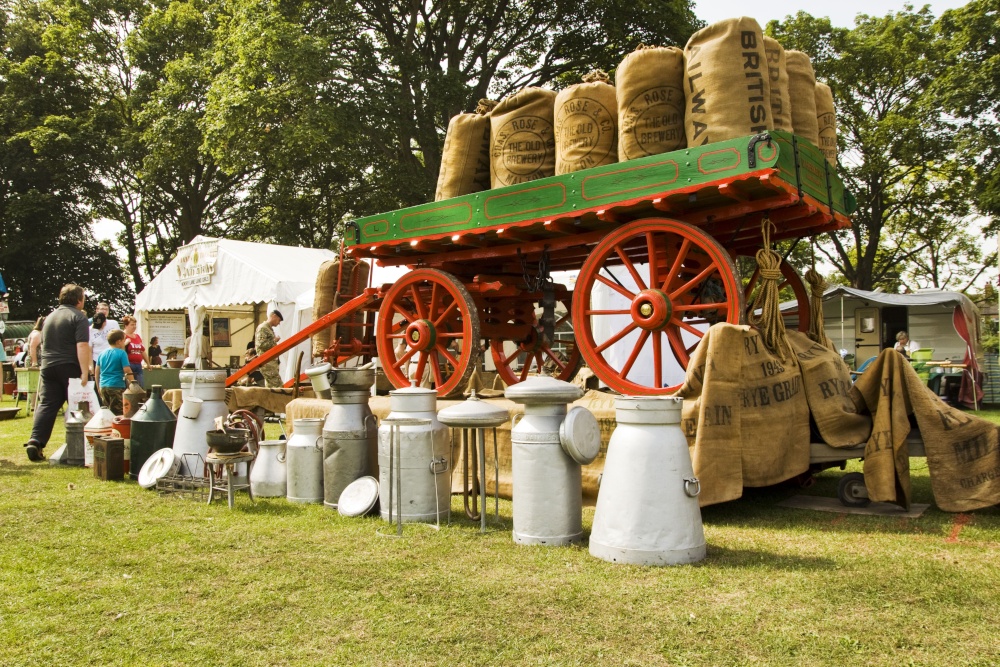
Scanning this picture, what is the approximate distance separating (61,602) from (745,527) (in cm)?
324

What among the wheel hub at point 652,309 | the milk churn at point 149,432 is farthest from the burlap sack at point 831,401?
the milk churn at point 149,432

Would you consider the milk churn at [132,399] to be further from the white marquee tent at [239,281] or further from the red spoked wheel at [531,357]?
the white marquee tent at [239,281]

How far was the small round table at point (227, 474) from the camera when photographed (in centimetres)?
488

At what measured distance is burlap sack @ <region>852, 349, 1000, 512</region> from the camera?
4148 millimetres

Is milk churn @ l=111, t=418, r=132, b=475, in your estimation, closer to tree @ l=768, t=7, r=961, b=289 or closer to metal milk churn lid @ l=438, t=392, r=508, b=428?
metal milk churn lid @ l=438, t=392, r=508, b=428

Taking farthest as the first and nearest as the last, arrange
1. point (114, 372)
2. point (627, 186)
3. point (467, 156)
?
point (114, 372), point (467, 156), point (627, 186)

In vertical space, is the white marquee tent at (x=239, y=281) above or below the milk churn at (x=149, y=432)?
above

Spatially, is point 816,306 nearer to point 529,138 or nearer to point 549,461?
point 529,138

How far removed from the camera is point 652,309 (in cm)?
493

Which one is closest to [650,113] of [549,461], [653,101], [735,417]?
[653,101]

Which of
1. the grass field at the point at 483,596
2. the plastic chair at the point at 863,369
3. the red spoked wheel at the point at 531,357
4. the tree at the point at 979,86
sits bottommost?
the grass field at the point at 483,596

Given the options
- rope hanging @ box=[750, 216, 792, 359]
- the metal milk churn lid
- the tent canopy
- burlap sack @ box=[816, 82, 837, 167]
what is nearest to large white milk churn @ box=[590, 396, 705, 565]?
the metal milk churn lid

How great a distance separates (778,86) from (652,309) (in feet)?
5.36

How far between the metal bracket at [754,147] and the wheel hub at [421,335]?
2.81 metres
